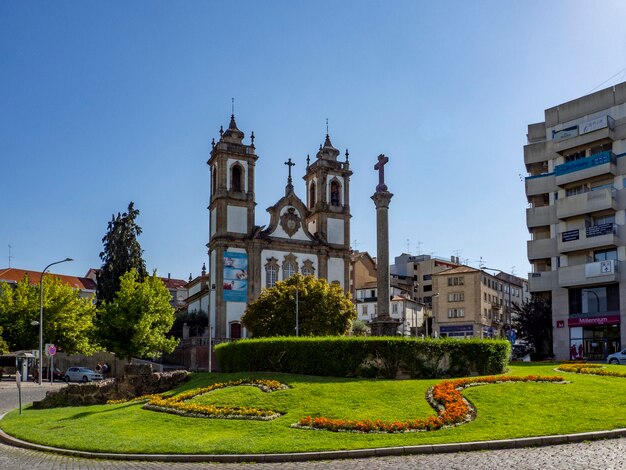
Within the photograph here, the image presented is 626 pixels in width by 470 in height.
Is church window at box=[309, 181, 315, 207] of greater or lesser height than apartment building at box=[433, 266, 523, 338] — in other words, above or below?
above

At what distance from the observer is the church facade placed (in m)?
73.9

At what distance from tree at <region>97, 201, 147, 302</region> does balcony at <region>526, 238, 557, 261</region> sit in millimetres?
39610

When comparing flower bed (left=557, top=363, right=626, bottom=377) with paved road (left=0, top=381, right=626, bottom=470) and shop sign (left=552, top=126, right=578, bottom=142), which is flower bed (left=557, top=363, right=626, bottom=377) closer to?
paved road (left=0, top=381, right=626, bottom=470)

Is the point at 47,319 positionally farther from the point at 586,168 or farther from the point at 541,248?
the point at 586,168

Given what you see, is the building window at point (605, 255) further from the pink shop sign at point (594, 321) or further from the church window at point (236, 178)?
the church window at point (236, 178)

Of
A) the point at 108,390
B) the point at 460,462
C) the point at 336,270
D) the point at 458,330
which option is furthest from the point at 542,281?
the point at 460,462

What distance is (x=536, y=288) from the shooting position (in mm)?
60344

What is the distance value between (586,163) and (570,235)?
570 cm

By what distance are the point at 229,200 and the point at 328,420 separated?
2327 inches

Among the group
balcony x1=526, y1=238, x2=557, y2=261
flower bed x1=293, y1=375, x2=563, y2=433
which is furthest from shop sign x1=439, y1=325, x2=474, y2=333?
flower bed x1=293, y1=375, x2=563, y2=433

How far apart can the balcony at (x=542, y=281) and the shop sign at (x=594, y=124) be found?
11626mm

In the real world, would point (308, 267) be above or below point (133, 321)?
above

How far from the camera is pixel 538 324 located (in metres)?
65.6

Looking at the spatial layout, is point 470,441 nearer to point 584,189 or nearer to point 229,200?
point 584,189
